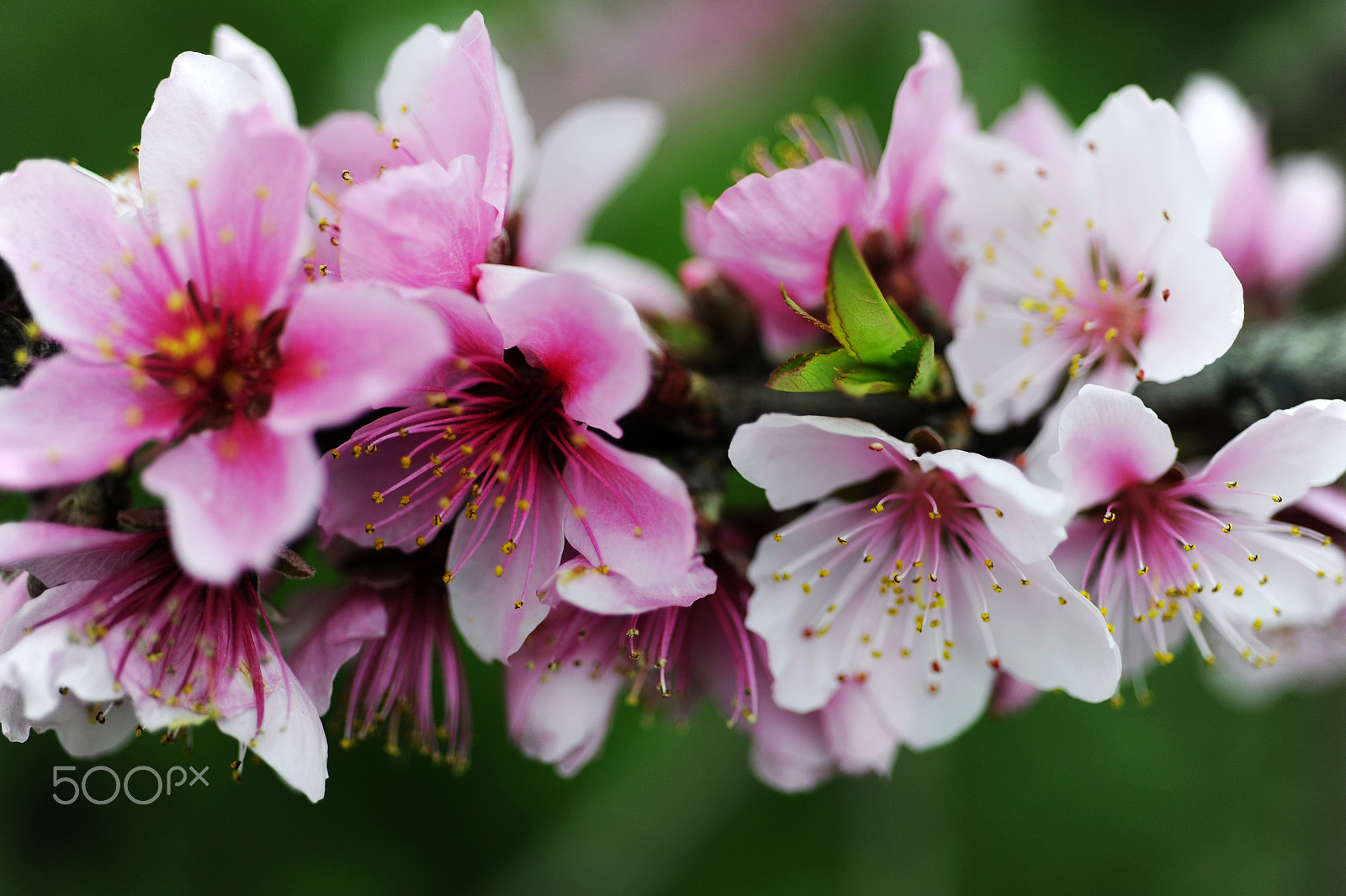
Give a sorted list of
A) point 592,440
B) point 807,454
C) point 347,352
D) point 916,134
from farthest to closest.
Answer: point 916,134 → point 807,454 → point 592,440 → point 347,352

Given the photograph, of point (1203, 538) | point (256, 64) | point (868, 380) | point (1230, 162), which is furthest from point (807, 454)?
point (1230, 162)

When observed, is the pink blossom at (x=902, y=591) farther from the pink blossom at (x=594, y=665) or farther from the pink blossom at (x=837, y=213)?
the pink blossom at (x=837, y=213)

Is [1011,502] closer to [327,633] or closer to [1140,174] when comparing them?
[1140,174]

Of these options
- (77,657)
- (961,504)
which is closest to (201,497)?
(77,657)

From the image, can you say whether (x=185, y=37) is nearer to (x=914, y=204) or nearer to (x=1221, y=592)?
(x=914, y=204)

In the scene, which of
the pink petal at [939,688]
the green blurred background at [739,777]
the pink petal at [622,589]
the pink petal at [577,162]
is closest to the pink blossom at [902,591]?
the pink petal at [939,688]
